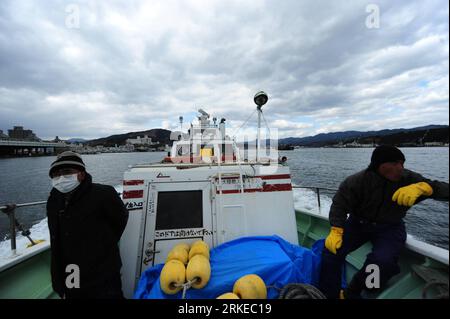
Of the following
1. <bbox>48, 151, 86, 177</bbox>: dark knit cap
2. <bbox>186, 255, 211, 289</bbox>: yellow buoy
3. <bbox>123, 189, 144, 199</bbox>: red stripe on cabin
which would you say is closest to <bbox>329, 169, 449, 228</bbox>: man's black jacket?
<bbox>186, 255, 211, 289</bbox>: yellow buoy

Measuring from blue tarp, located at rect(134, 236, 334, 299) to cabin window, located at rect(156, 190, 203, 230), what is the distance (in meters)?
0.60

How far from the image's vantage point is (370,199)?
251 cm

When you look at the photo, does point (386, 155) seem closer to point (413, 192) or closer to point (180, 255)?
point (413, 192)

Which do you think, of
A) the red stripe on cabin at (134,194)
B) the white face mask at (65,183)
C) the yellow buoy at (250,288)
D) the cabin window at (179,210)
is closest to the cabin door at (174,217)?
the cabin window at (179,210)

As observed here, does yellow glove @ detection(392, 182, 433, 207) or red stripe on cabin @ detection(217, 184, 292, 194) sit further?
red stripe on cabin @ detection(217, 184, 292, 194)

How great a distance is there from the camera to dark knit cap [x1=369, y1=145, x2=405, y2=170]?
2.28 meters

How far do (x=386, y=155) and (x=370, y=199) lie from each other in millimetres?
511

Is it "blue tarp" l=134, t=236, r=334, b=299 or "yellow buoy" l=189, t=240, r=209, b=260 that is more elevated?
"yellow buoy" l=189, t=240, r=209, b=260

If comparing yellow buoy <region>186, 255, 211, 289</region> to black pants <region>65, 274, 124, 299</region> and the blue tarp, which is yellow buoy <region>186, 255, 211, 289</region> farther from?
black pants <region>65, 274, 124, 299</region>

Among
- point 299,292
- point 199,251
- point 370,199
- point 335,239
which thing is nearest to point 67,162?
point 199,251

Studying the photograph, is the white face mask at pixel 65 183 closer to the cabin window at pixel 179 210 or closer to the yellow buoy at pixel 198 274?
the cabin window at pixel 179 210
